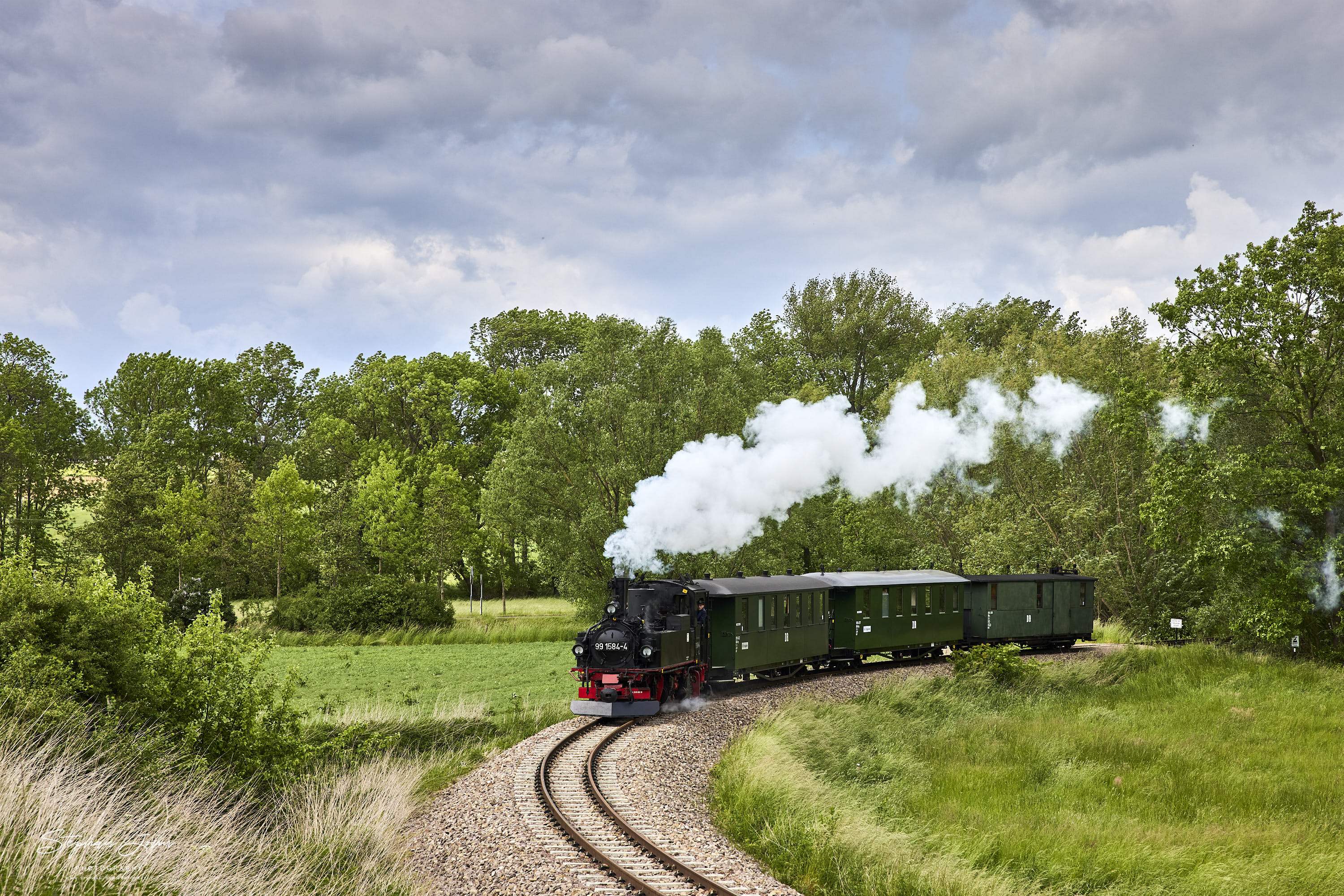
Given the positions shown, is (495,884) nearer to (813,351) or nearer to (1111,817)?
(1111,817)

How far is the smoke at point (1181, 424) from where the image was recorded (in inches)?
1201

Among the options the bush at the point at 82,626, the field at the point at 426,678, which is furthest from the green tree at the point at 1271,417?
the bush at the point at 82,626

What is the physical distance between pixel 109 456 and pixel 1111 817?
54.5 m

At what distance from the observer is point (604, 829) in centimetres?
1219

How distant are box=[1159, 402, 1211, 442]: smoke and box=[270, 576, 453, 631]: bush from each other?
29.3 metres

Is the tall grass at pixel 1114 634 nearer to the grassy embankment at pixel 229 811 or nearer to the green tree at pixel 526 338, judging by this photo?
the grassy embankment at pixel 229 811

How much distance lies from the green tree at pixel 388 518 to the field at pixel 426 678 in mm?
10626

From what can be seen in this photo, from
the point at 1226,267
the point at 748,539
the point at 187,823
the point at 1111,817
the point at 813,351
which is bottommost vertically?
the point at 1111,817

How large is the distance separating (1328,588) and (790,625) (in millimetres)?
16280

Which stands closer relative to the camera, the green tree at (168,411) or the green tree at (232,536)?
the green tree at (232,536)

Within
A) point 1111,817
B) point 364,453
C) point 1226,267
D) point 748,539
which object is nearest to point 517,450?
point 748,539

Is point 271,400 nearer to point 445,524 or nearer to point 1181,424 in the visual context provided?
point 445,524

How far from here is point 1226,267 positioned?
93.4 feet

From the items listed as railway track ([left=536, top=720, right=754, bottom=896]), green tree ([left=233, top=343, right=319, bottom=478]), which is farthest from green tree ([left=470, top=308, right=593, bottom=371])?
railway track ([left=536, top=720, right=754, bottom=896])
